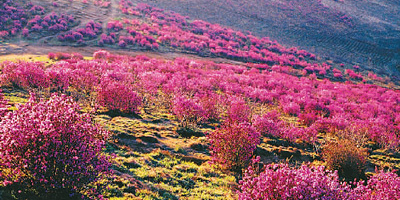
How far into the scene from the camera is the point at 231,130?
6.84 m

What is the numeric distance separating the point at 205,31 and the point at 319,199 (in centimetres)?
3869

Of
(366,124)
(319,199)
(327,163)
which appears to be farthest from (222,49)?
(319,199)

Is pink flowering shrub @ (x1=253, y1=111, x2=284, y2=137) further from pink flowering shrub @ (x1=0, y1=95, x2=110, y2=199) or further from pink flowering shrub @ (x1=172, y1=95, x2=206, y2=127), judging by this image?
pink flowering shrub @ (x1=0, y1=95, x2=110, y2=199)

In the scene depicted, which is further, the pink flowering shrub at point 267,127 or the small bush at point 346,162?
the pink flowering shrub at point 267,127

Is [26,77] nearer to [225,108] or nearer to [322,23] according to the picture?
[225,108]

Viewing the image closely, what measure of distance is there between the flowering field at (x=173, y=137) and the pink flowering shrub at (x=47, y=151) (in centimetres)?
2

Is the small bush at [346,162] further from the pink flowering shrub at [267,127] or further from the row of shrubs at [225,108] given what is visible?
the pink flowering shrub at [267,127]

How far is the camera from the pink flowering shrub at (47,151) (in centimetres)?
335

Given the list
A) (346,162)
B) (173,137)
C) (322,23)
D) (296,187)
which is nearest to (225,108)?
(173,137)

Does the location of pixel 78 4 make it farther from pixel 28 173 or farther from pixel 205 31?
pixel 28 173

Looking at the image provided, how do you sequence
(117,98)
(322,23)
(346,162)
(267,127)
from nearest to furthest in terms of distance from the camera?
1. (346,162)
2. (117,98)
3. (267,127)
4. (322,23)

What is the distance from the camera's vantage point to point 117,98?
29.8ft

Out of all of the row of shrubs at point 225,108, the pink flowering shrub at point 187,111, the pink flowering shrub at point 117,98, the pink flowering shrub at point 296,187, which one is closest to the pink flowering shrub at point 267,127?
the row of shrubs at point 225,108

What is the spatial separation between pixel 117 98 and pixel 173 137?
9.56 feet
